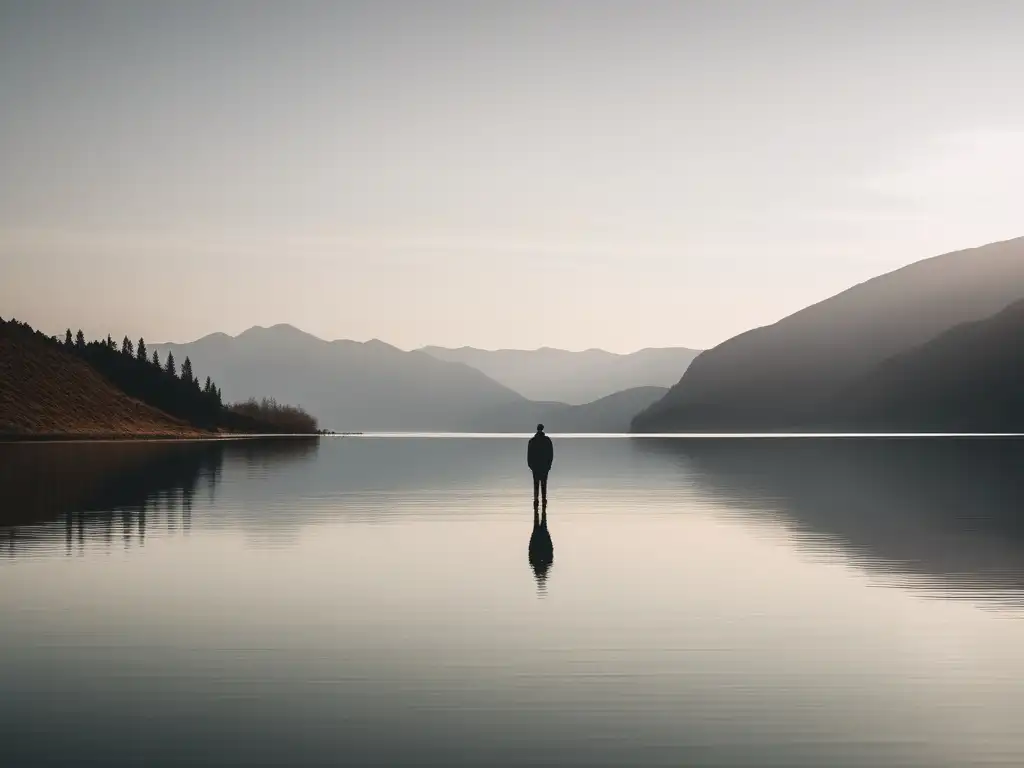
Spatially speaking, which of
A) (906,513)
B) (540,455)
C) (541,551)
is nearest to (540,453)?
(540,455)

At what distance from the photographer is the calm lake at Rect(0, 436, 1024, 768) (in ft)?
38.0

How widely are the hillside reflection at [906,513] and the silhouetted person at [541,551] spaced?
6.32 meters

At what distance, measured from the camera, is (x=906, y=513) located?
38344 millimetres

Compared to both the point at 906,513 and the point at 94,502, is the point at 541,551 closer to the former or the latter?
the point at 906,513

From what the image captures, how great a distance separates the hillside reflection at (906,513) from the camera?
983 inches

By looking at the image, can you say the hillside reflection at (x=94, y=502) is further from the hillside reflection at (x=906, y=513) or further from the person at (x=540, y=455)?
the hillside reflection at (x=906, y=513)

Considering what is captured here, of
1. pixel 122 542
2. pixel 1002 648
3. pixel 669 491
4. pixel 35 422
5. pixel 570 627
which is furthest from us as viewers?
pixel 35 422

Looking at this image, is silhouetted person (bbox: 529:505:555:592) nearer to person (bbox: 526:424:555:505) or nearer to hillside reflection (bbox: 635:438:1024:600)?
person (bbox: 526:424:555:505)

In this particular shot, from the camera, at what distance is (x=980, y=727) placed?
39.5ft

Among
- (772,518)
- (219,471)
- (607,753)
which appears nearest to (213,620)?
(607,753)

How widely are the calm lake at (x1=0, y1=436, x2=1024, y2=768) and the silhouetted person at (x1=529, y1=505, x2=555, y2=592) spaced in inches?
4.5

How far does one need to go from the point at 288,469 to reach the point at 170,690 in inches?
2440

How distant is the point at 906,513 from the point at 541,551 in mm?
15660

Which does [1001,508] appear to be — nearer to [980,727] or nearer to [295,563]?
[295,563]
